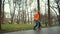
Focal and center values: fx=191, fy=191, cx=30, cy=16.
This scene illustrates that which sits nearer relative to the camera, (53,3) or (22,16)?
(53,3)

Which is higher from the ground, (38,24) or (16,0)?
(16,0)

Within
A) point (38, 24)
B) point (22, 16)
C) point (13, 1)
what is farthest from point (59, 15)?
point (38, 24)

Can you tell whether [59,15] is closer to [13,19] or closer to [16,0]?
[13,19]

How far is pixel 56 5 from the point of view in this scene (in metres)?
46.1

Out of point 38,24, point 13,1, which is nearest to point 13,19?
point 13,1

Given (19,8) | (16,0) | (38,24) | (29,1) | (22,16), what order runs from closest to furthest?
(38,24), (16,0), (29,1), (19,8), (22,16)

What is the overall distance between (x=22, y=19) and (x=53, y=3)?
1329 centimetres

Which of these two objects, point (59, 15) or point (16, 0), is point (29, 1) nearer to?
point (16, 0)

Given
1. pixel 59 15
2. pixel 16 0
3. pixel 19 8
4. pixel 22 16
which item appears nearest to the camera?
pixel 16 0

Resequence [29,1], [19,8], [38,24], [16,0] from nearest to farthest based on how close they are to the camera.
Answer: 1. [38,24]
2. [16,0]
3. [29,1]
4. [19,8]

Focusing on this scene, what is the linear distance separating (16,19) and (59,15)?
11294 mm

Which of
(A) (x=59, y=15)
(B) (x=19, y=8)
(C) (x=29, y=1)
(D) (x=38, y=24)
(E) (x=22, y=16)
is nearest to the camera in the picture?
(D) (x=38, y=24)

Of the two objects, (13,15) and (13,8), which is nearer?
(13,8)

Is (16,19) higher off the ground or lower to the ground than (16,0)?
lower
